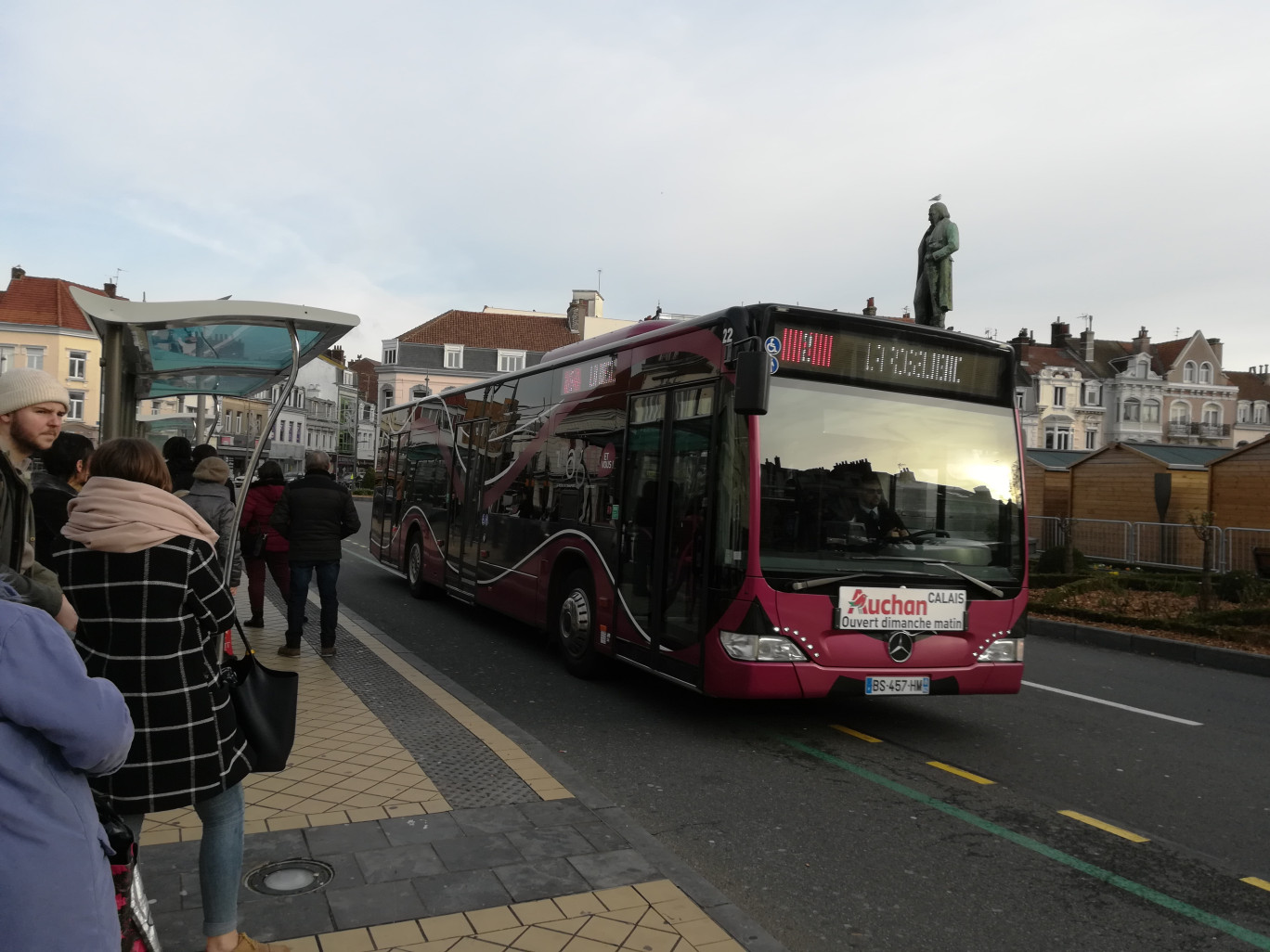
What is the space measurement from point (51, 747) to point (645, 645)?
581cm

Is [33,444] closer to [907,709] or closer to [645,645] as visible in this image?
[645,645]

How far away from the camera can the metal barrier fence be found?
727 inches

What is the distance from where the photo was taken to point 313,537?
Answer: 9141mm

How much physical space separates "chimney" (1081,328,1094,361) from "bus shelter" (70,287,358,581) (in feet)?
250

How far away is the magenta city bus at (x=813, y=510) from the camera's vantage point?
655 cm

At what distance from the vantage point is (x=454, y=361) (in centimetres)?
7244

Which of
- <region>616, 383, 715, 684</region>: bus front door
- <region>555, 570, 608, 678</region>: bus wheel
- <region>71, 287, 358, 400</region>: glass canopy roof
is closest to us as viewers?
<region>71, 287, 358, 400</region>: glass canopy roof

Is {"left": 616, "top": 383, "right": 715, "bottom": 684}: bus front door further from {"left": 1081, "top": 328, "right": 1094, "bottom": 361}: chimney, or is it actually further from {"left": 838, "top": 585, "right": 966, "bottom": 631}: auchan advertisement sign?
{"left": 1081, "top": 328, "right": 1094, "bottom": 361}: chimney

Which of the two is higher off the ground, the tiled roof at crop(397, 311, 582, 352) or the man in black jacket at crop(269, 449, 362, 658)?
the tiled roof at crop(397, 311, 582, 352)

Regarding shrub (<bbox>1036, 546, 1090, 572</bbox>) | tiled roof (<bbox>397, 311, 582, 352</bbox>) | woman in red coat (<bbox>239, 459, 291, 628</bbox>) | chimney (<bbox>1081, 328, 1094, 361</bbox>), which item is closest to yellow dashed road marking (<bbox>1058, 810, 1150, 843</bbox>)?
woman in red coat (<bbox>239, 459, 291, 628</bbox>)

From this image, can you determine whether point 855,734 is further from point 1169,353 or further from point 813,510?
point 1169,353

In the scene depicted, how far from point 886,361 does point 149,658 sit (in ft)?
17.4

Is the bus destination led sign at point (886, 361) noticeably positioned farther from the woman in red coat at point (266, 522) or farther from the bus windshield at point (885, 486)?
the woman in red coat at point (266, 522)

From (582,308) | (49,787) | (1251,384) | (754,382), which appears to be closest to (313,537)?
(754,382)
